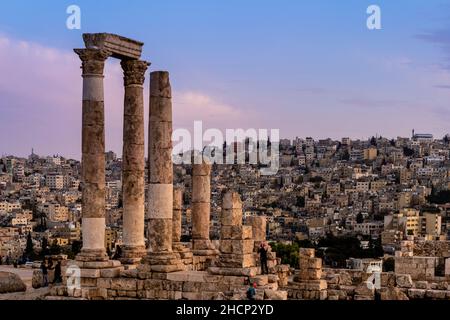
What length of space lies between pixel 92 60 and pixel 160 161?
3.50 meters

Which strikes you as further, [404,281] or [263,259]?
[263,259]

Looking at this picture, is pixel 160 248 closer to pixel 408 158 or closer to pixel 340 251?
pixel 340 251

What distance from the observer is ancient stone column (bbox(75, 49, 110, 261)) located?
86.8ft

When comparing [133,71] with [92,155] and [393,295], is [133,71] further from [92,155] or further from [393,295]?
→ [393,295]

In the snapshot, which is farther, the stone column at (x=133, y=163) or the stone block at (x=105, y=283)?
the stone column at (x=133, y=163)

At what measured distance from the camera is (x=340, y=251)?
98.3m

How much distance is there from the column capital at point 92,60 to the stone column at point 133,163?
168 cm

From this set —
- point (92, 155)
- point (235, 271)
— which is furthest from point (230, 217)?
point (92, 155)

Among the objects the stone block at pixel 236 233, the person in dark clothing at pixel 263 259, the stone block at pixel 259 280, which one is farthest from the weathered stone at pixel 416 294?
the stone block at pixel 236 233

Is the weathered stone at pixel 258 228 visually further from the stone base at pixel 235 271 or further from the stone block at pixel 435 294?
the stone block at pixel 435 294

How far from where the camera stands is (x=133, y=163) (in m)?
27.9

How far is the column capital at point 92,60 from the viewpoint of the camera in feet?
87.1

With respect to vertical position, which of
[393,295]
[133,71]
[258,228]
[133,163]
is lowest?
[393,295]

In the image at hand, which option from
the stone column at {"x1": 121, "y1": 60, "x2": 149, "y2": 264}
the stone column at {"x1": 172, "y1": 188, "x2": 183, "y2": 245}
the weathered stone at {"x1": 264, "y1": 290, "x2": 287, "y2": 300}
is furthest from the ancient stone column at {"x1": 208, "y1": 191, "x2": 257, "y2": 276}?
the stone column at {"x1": 172, "y1": 188, "x2": 183, "y2": 245}
